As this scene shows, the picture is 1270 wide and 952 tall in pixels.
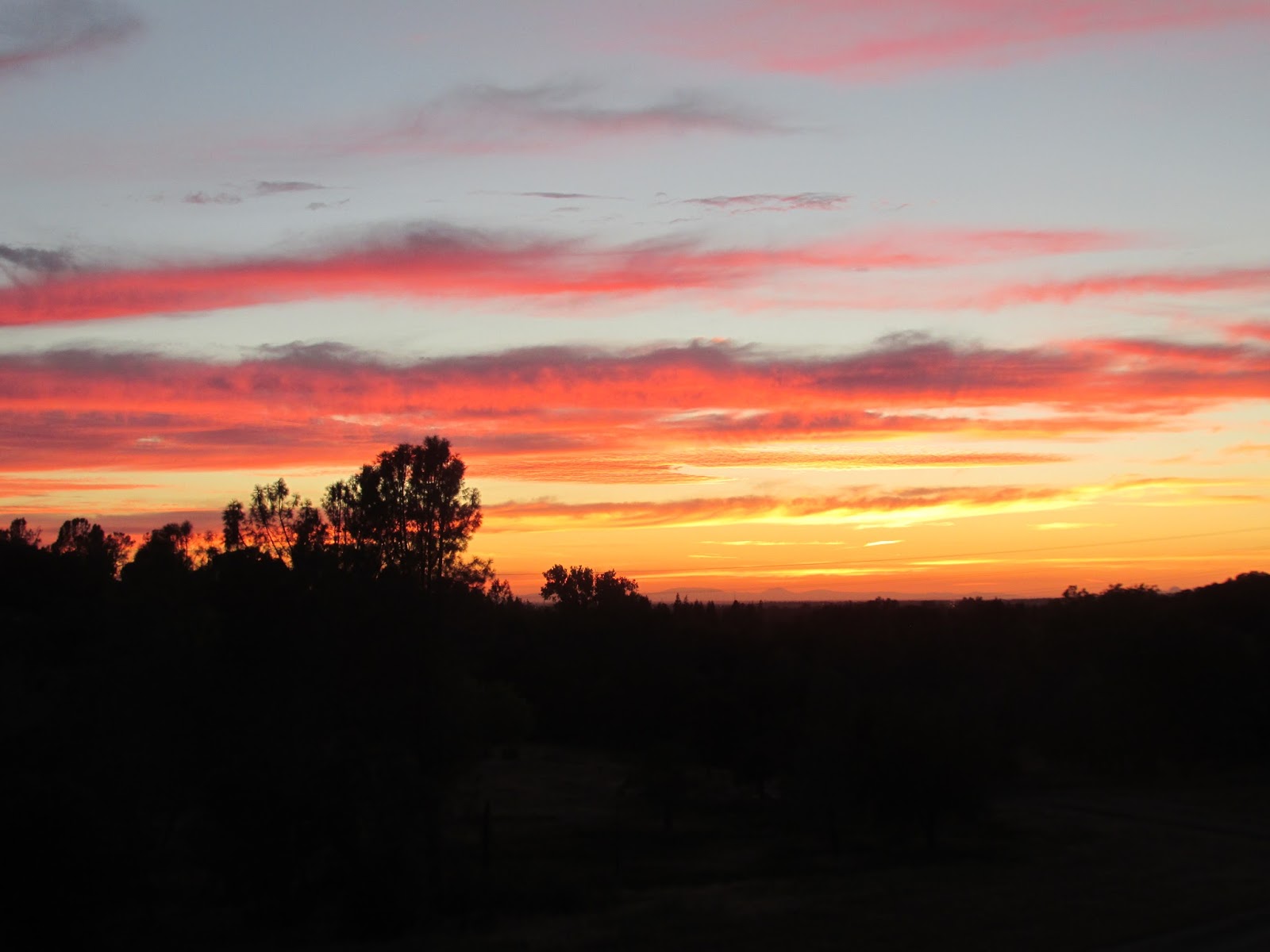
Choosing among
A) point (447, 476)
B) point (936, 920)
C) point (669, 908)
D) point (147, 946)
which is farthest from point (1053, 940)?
point (447, 476)

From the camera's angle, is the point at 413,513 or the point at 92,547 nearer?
the point at 413,513

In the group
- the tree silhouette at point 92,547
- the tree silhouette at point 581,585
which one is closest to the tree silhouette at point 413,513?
the tree silhouette at point 92,547

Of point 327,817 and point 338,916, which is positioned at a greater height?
point 327,817

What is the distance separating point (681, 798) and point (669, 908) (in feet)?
59.2

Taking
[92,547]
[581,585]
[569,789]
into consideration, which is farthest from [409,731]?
[581,585]

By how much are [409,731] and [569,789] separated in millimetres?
17375

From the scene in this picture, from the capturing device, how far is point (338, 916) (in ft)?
64.7

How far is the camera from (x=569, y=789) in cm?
4528

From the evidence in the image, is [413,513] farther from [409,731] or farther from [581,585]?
[581,585]

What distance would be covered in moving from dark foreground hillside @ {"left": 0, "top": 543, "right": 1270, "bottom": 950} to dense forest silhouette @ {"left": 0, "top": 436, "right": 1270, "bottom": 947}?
8 centimetres

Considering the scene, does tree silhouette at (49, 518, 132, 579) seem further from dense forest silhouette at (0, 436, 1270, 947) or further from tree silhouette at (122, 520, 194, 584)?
tree silhouette at (122, 520, 194, 584)

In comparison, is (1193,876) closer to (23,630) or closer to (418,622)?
(418,622)

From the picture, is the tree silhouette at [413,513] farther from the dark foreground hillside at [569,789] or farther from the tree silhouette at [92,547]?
the tree silhouette at [92,547]

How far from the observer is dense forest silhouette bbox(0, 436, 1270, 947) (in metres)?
19.6
